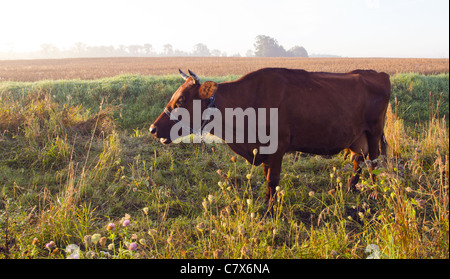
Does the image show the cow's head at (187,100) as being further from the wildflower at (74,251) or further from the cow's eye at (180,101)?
the wildflower at (74,251)

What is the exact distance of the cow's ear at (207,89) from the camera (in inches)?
133

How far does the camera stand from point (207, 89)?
3.41 m

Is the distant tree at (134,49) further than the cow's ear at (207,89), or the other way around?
the distant tree at (134,49)

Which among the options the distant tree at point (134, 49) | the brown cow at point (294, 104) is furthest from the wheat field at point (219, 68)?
the distant tree at point (134, 49)

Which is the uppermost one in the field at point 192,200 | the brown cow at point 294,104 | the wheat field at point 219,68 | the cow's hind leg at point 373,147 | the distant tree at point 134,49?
the distant tree at point 134,49

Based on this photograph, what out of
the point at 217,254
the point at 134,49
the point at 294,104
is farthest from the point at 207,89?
the point at 134,49

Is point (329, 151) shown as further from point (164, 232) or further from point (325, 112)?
point (164, 232)

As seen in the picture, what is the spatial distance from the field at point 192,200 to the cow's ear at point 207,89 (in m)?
0.74

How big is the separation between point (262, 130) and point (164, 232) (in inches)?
58.1

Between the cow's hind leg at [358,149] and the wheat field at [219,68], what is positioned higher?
the wheat field at [219,68]

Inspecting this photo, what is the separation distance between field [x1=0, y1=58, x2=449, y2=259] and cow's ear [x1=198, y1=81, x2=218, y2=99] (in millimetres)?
742

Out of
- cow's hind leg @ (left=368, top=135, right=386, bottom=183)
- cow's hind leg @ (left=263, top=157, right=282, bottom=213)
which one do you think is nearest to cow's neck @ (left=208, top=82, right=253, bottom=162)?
cow's hind leg @ (left=263, top=157, right=282, bottom=213)

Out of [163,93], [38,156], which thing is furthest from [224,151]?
[163,93]

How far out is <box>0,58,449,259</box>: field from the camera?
2602mm
